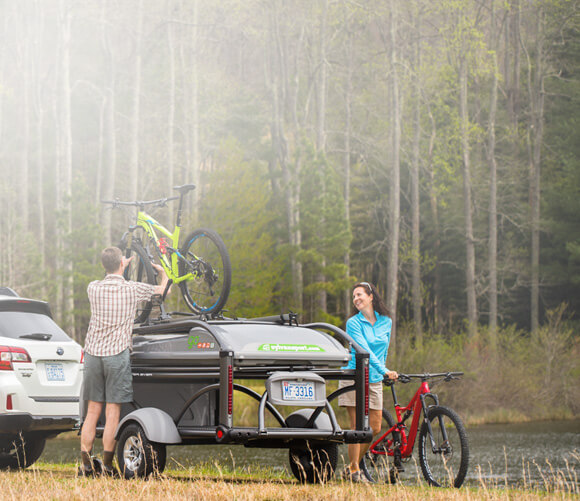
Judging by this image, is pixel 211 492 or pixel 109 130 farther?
pixel 109 130

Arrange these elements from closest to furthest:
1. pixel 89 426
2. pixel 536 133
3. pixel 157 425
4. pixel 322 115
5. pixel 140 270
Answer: pixel 157 425, pixel 89 426, pixel 140 270, pixel 322 115, pixel 536 133

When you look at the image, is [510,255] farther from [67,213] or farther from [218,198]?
[67,213]

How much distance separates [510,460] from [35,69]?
35616mm

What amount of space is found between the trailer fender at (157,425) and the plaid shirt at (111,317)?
2.06 ft

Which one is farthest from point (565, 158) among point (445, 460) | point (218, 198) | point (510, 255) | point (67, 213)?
point (445, 460)

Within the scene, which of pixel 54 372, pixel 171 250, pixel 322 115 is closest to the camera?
pixel 171 250

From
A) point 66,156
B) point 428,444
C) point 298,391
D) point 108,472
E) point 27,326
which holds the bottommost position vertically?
point 108,472

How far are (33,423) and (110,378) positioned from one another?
154cm

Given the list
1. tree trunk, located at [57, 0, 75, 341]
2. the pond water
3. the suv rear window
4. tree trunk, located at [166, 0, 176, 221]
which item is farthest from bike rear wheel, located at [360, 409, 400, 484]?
tree trunk, located at [57, 0, 75, 341]

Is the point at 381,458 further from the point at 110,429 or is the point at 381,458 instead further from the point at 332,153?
the point at 332,153

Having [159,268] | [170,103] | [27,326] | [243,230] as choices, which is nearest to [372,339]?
[159,268]

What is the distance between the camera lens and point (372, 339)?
380 inches

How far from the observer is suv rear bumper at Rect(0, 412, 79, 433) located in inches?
382

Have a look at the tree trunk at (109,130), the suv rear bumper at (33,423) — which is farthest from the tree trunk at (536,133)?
the suv rear bumper at (33,423)
